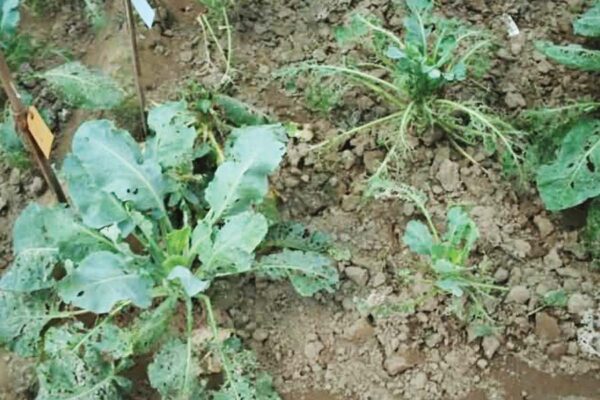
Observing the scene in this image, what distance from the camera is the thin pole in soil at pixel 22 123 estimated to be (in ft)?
7.41

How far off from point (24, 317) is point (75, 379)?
0.73 ft

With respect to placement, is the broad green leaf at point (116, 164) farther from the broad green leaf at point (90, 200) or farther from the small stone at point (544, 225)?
the small stone at point (544, 225)

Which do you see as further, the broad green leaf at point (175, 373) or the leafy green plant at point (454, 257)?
the leafy green plant at point (454, 257)

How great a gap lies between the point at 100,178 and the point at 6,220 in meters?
0.48

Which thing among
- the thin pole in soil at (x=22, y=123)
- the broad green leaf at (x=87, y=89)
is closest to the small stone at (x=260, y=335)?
the thin pole in soil at (x=22, y=123)

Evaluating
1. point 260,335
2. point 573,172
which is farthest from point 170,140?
point 573,172

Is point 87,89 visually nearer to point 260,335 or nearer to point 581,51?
point 260,335

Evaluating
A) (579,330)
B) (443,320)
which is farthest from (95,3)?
(579,330)

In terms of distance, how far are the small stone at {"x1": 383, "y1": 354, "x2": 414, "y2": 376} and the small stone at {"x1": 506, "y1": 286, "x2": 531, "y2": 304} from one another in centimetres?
32

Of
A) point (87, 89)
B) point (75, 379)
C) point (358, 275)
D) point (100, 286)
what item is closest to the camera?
point (100, 286)

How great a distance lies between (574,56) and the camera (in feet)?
8.77

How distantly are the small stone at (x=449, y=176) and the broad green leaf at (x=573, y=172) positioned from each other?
0.76ft

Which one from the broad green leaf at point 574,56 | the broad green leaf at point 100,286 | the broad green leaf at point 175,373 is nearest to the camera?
the broad green leaf at point 100,286

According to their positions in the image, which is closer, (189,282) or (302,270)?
(189,282)
